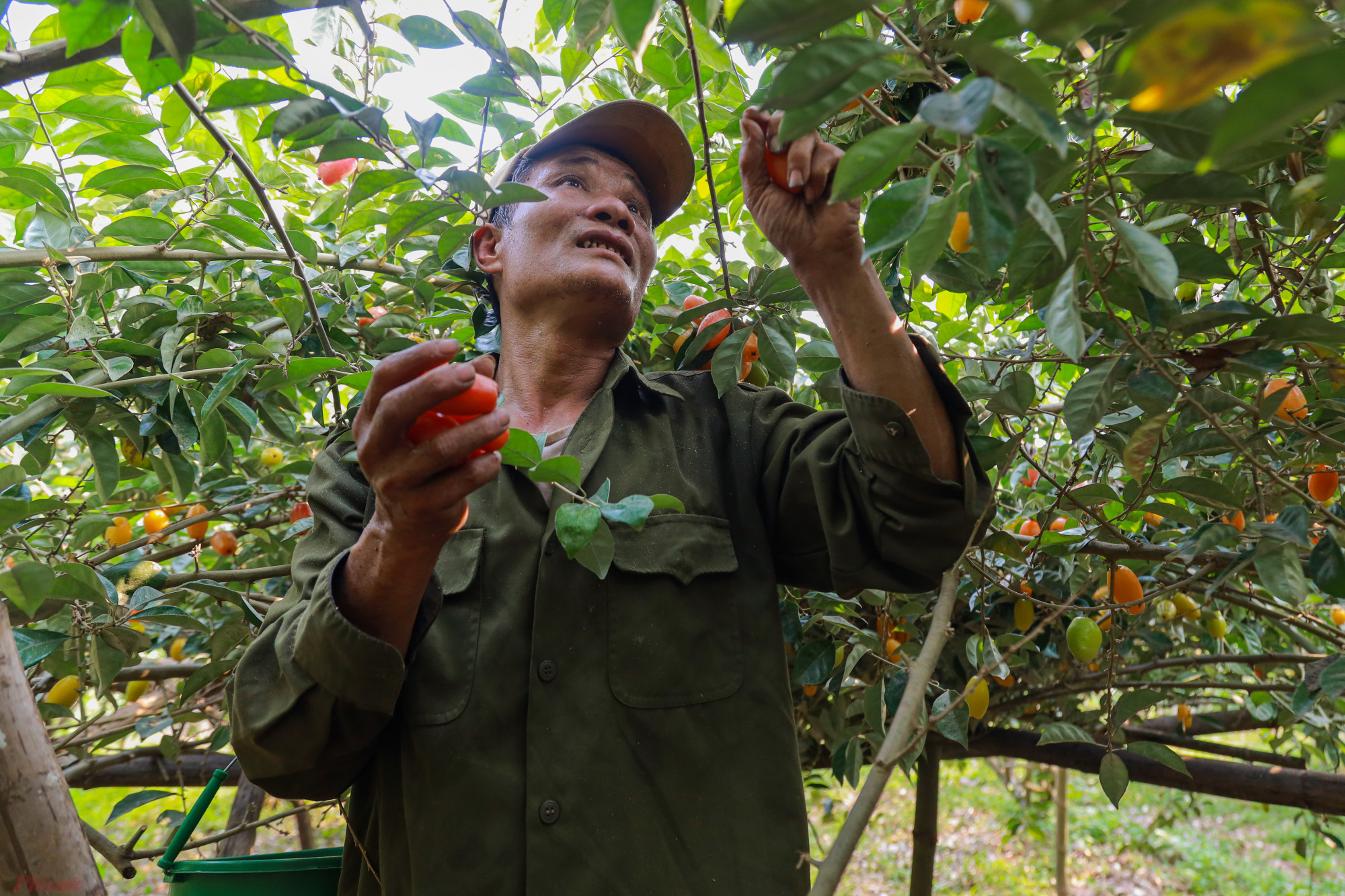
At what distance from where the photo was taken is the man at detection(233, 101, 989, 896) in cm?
104

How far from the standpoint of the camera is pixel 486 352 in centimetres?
175

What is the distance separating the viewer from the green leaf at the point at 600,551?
38.2 inches

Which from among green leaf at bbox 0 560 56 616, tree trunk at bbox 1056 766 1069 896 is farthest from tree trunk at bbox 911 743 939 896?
green leaf at bbox 0 560 56 616

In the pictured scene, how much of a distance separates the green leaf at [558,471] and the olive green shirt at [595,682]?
0.32 m

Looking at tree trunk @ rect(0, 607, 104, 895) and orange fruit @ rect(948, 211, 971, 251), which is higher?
orange fruit @ rect(948, 211, 971, 251)

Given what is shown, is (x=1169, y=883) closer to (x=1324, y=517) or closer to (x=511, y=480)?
(x=1324, y=517)

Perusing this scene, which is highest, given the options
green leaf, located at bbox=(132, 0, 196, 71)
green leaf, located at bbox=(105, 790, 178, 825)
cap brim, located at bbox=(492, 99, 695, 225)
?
cap brim, located at bbox=(492, 99, 695, 225)

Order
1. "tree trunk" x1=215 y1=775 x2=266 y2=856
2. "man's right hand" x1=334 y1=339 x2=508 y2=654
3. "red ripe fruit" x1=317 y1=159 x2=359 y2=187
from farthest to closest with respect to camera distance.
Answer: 1. "tree trunk" x1=215 y1=775 x2=266 y2=856
2. "red ripe fruit" x1=317 y1=159 x2=359 y2=187
3. "man's right hand" x1=334 y1=339 x2=508 y2=654

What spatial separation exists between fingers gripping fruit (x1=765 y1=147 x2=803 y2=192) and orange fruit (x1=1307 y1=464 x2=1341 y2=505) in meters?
1.12

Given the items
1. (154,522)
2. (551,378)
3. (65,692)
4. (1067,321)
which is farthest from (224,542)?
(1067,321)

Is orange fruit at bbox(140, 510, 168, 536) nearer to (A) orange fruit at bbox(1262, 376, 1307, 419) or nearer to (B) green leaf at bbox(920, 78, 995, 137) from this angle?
(B) green leaf at bbox(920, 78, 995, 137)

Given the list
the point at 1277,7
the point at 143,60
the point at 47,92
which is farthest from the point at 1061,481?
the point at 47,92

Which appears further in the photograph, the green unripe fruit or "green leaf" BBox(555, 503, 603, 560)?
the green unripe fruit

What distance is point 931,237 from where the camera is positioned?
758 millimetres
